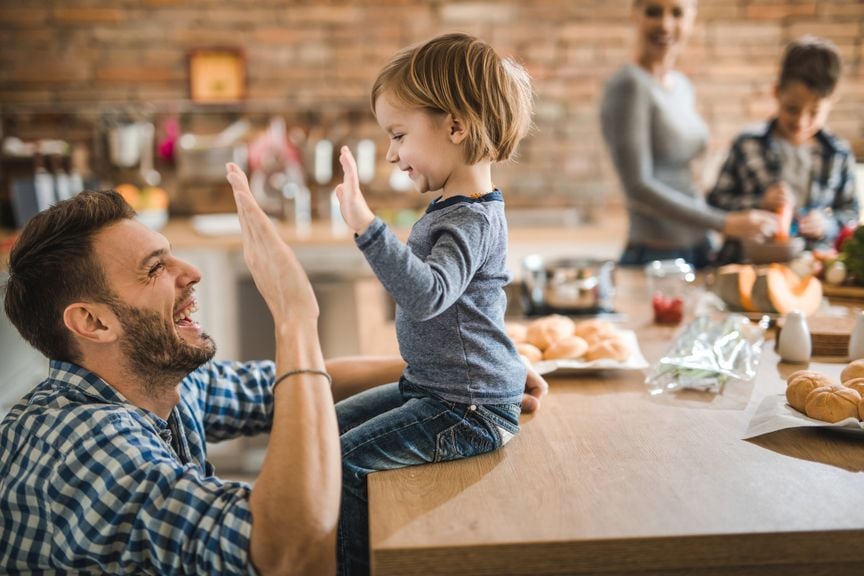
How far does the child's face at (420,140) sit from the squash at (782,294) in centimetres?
110

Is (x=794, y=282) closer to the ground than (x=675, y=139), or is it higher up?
closer to the ground

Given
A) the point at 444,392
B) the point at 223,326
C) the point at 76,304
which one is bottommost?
the point at 223,326

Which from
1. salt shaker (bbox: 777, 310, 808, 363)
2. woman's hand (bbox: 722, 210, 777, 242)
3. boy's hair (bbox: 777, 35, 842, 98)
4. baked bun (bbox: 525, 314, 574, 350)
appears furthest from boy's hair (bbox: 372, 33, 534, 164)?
boy's hair (bbox: 777, 35, 842, 98)

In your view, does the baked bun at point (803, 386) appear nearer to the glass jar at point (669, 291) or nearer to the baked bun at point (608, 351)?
the baked bun at point (608, 351)

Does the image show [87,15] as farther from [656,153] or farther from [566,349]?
[566,349]

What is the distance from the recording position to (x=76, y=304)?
1.38 meters

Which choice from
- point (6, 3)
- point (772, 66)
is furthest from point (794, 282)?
point (6, 3)

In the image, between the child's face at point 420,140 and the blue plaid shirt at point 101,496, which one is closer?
the blue plaid shirt at point 101,496

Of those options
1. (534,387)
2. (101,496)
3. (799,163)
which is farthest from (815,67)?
(101,496)

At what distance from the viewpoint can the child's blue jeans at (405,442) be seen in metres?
1.39

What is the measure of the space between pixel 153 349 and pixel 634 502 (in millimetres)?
764

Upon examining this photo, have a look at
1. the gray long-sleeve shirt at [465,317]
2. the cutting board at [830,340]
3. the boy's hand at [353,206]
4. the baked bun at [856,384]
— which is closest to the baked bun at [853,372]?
the baked bun at [856,384]

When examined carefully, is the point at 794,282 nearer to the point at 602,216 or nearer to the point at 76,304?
the point at 76,304

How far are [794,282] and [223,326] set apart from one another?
2489 millimetres
